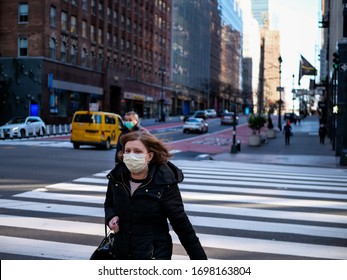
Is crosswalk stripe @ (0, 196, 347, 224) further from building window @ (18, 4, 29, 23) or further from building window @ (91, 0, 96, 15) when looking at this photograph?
building window @ (91, 0, 96, 15)

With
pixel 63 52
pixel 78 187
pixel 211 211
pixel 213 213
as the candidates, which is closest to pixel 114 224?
pixel 213 213

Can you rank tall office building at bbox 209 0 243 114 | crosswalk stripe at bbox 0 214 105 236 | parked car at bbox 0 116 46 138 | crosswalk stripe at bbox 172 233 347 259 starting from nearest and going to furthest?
crosswalk stripe at bbox 172 233 347 259
crosswalk stripe at bbox 0 214 105 236
parked car at bbox 0 116 46 138
tall office building at bbox 209 0 243 114

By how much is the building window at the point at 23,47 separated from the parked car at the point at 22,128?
433 inches

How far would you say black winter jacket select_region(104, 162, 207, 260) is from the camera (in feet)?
11.4

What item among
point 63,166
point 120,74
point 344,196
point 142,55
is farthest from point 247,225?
point 142,55

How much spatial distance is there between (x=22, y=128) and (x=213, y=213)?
94.5ft

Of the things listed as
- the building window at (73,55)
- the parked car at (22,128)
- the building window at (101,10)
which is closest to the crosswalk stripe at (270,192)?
the parked car at (22,128)

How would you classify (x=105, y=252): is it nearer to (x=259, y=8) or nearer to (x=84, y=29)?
(x=84, y=29)

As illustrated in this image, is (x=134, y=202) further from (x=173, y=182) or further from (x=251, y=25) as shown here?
(x=251, y=25)

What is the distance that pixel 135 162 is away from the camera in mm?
3553

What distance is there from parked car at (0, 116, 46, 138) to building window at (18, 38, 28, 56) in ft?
36.1

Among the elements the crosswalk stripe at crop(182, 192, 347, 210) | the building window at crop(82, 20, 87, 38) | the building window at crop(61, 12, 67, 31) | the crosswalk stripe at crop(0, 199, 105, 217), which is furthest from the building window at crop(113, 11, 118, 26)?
the crosswalk stripe at crop(0, 199, 105, 217)

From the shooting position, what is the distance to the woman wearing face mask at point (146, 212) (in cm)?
348

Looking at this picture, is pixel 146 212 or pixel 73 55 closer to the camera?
pixel 146 212
